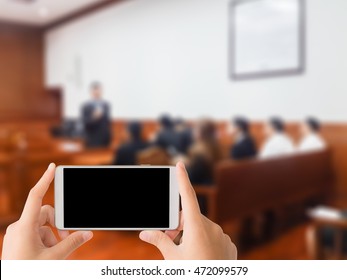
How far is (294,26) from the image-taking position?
4.76 ft

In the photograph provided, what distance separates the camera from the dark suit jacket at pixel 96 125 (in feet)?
2.71

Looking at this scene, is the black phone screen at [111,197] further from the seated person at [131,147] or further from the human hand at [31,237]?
the seated person at [131,147]

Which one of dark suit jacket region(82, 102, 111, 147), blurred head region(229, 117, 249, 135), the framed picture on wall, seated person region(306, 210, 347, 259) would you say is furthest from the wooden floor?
the framed picture on wall

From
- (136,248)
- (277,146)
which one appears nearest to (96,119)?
(136,248)

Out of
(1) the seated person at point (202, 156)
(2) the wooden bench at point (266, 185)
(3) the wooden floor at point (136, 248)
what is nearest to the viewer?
(3) the wooden floor at point (136, 248)

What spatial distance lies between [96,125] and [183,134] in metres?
0.71

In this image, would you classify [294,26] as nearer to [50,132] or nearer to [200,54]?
[200,54]

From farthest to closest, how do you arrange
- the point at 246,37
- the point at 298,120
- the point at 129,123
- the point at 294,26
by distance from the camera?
the point at 298,120
the point at 294,26
the point at 246,37
the point at 129,123

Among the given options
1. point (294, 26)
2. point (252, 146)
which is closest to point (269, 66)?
point (294, 26)

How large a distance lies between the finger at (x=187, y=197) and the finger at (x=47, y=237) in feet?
0.43

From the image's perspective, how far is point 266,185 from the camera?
1.48 m

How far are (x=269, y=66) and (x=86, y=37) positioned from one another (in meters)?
0.89

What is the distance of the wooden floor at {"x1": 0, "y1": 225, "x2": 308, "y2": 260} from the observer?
92 centimetres

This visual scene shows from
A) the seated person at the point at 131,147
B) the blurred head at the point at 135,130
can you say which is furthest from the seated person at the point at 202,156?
the blurred head at the point at 135,130
